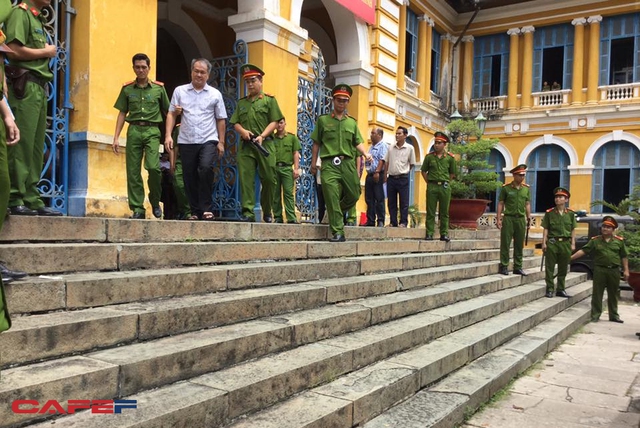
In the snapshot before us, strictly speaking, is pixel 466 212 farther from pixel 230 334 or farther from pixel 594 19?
pixel 594 19

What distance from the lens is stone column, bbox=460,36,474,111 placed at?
22828 millimetres

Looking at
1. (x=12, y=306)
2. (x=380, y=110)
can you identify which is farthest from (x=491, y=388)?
(x=380, y=110)

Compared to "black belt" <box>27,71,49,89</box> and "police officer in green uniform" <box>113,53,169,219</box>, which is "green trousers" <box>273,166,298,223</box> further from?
"black belt" <box>27,71,49,89</box>

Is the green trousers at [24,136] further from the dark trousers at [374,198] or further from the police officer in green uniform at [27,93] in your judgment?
the dark trousers at [374,198]

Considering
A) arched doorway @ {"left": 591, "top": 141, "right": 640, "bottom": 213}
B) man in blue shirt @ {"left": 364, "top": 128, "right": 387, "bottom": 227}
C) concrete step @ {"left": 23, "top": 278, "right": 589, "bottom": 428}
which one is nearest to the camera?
concrete step @ {"left": 23, "top": 278, "right": 589, "bottom": 428}

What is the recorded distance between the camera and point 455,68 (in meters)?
22.8

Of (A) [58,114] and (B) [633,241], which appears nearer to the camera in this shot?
(A) [58,114]

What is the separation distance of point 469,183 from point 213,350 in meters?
10.7

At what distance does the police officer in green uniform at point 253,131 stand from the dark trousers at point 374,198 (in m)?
3.31

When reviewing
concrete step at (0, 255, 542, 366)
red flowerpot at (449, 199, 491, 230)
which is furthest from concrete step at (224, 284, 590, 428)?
red flowerpot at (449, 199, 491, 230)

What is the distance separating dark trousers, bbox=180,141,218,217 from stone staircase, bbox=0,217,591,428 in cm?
90

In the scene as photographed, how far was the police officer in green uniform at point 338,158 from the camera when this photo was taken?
21.3 ft

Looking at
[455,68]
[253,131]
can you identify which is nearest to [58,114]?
[253,131]

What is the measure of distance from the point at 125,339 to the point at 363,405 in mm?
1516
